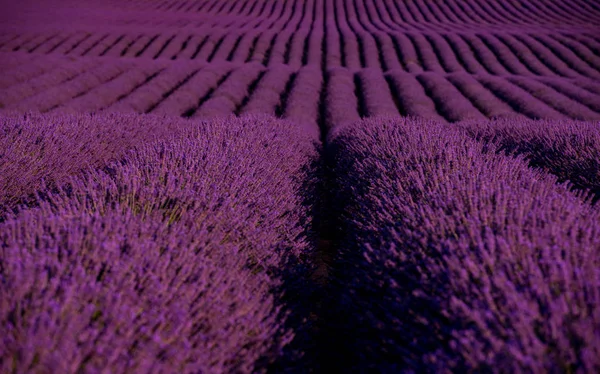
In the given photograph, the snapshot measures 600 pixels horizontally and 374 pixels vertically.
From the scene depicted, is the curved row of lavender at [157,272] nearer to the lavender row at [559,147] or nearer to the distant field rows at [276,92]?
the lavender row at [559,147]

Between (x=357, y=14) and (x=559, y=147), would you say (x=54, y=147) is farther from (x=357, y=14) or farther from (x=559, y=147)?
(x=357, y=14)

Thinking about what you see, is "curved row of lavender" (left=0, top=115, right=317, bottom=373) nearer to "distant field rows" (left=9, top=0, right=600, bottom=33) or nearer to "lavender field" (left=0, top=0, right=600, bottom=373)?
"lavender field" (left=0, top=0, right=600, bottom=373)

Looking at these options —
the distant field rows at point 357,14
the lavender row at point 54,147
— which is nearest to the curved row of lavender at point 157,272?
the lavender row at point 54,147

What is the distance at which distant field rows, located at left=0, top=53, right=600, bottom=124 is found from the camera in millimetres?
9141

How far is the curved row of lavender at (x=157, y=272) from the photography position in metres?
1.26

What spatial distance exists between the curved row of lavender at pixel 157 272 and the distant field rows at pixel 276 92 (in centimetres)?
587

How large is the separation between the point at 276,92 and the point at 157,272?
9.49 metres

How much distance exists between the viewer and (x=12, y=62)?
39.7 feet

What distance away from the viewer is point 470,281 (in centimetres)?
160

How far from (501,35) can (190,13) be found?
66.7 ft

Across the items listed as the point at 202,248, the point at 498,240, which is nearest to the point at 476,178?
the point at 498,240

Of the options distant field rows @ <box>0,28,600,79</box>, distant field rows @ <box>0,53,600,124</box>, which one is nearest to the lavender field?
distant field rows @ <box>0,53,600,124</box>

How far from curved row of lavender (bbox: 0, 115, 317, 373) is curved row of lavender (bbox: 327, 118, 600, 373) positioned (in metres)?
0.49

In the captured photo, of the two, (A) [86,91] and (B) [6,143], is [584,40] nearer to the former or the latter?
(A) [86,91]
